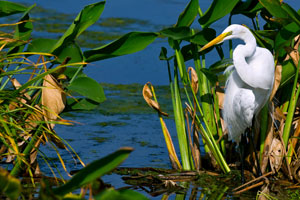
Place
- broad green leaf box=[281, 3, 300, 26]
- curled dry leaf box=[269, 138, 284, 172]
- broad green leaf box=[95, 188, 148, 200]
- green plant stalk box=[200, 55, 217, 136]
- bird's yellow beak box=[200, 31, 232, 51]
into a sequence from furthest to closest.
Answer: green plant stalk box=[200, 55, 217, 136], curled dry leaf box=[269, 138, 284, 172], bird's yellow beak box=[200, 31, 232, 51], broad green leaf box=[281, 3, 300, 26], broad green leaf box=[95, 188, 148, 200]

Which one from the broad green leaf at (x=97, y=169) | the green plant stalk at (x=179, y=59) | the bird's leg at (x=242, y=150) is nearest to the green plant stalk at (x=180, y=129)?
the green plant stalk at (x=179, y=59)

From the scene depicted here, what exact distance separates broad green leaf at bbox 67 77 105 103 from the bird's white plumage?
30.8 inches

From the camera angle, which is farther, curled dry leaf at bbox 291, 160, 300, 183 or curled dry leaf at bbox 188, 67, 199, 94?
curled dry leaf at bbox 188, 67, 199, 94

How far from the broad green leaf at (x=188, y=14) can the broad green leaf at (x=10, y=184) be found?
6.18 feet

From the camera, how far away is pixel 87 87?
291cm

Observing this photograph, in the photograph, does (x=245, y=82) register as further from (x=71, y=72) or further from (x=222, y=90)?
(x=71, y=72)

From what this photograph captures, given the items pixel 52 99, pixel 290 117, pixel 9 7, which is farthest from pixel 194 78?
pixel 9 7

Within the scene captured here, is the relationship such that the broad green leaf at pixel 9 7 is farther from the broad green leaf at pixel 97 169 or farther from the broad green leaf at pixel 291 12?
the broad green leaf at pixel 97 169

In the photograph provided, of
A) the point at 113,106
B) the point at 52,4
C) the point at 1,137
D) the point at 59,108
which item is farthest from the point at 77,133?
the point at 52,4

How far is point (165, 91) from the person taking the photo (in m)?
5.07

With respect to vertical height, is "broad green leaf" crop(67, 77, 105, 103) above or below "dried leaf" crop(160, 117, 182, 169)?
above

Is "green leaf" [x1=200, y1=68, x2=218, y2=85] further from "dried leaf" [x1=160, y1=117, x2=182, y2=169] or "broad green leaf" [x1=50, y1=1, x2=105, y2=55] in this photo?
"broad green leaf" [x1=50, y1=1, x2=105, y2=55]

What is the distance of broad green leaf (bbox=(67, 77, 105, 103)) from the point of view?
2.88m

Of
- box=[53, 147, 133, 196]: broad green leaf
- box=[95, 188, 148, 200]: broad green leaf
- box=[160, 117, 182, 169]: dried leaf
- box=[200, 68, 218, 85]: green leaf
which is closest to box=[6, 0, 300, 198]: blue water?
box=[160, 117, 182, 169]: dried leaf
